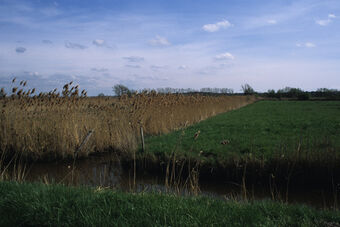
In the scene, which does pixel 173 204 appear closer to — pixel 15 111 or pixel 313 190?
pixel 313 190

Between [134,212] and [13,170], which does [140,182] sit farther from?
[13,170]

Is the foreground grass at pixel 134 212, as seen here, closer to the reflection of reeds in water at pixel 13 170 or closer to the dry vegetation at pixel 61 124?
the reflection of reeds in water at pixel 13 170

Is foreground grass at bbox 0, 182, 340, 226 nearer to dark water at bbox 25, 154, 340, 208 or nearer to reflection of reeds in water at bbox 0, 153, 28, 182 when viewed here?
dark water at bbox 25, 154, 340, 208

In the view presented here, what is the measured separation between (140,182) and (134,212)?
10.8 ft

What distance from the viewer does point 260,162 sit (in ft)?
20.5

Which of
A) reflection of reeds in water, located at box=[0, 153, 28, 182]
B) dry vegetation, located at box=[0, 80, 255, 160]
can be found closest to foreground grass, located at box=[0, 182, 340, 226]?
reflection of reeds in water, located at box=[0, 153, 28, 182]

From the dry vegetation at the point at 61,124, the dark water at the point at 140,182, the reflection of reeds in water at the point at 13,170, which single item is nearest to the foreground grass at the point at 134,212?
the dark water at the point at 140,182

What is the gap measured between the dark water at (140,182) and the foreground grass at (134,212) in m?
0.92

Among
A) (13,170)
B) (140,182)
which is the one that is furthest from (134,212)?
(13,170)

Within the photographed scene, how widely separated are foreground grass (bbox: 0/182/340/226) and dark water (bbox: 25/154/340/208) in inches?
36.0

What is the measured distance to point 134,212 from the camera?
3.20 meters

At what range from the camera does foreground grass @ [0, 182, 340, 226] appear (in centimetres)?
301

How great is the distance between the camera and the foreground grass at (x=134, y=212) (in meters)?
3.01

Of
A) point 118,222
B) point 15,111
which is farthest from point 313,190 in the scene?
point 15,111
